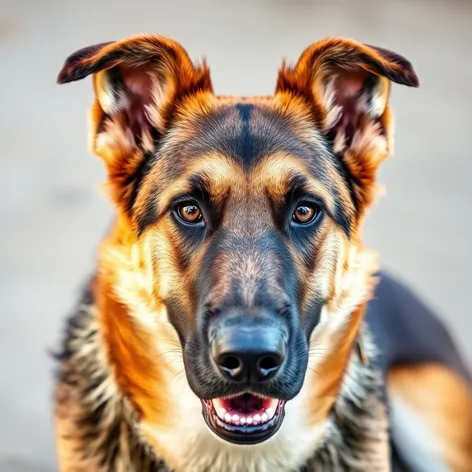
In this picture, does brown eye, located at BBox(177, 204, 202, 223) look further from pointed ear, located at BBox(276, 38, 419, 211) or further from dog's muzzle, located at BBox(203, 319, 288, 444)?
pointed ear, located at BBox(276, 38, 419, 211)

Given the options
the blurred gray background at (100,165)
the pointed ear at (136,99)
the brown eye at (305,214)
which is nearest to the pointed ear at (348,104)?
the brown eye at (305,214)

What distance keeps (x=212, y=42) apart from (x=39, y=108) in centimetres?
185

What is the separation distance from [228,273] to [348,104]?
81 centimetres

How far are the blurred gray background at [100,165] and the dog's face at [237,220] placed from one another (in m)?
0.47

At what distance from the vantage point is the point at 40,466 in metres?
4.30

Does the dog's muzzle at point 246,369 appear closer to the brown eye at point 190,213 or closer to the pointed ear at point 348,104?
the brown eye at point 190,213

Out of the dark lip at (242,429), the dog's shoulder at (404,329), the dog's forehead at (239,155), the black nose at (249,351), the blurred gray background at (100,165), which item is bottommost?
the blurred gray background at (100,165)

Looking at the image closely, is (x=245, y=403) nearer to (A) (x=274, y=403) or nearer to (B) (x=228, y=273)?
(A) (x=274, y=403)

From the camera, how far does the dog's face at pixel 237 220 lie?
108 inches

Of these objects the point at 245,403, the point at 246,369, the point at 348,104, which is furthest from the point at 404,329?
the point at 246,369

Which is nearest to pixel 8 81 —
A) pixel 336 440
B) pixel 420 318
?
pixel 420 318

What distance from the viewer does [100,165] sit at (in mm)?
6676

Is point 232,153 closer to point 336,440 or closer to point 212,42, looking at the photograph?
point 336,440

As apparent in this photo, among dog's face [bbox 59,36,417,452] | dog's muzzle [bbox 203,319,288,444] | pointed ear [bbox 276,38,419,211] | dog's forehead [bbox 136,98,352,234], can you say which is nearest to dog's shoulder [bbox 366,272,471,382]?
dog's face [bbox 59,36,417,452]
